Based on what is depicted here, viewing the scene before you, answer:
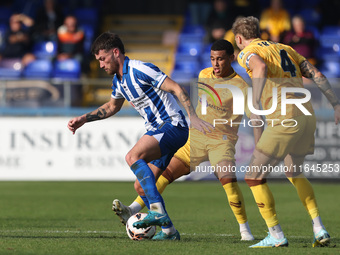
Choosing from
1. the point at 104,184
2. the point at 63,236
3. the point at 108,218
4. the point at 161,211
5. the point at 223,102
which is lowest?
the point at 104,184

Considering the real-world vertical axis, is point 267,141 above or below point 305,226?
above

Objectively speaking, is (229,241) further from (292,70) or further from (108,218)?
(108,218)

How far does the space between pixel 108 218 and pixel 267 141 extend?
11.5 feet

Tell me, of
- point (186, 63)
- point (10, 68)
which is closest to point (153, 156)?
point (186, 63)

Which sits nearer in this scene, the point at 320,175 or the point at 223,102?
the point at 223,102

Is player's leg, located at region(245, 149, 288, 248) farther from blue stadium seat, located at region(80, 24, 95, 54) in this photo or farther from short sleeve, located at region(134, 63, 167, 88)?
blue stadium seat, located at region(80, 24, 95, 54)

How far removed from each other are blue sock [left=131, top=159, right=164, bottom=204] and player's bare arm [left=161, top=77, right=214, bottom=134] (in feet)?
1.95

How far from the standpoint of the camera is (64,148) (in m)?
14.8

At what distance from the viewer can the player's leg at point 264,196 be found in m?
6.80

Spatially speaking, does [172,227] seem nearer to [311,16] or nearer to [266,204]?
[266,204]

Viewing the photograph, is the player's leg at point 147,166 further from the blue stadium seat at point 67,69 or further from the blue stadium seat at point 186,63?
the blue stadium seat at point 186,63

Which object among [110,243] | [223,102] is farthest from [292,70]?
[110,243]

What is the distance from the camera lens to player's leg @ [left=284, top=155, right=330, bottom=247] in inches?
273

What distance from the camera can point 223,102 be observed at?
8102 millimetres
